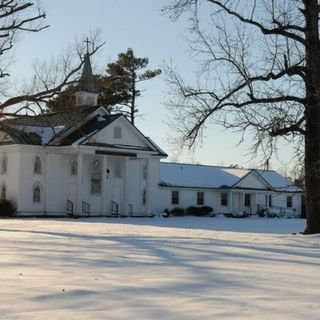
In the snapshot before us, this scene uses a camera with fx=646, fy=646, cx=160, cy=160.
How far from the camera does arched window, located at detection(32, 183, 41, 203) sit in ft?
149

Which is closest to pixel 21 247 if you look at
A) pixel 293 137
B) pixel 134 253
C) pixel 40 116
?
pixel 134 253

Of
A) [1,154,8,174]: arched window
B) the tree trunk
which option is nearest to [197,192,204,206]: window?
[1,154,8,174]: arched window

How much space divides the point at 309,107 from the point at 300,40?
8.65 ft

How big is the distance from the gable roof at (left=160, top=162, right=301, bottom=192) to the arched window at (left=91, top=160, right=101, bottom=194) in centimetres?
915

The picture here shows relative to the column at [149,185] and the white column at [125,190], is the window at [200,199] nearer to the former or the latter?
the column at [149,185]

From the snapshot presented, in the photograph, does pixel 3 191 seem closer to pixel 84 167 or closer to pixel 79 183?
pixel 79 183

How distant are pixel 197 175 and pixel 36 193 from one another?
20562 millimetres

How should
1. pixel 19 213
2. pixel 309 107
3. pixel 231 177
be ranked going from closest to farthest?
pixel 309 107
pixel 19 213
pixel 231 177

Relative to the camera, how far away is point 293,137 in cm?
2559

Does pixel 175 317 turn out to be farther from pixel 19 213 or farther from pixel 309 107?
pixel 19 213

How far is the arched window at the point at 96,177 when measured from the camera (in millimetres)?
48219

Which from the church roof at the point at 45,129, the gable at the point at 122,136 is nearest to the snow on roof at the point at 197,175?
the gable at the point at 122,136

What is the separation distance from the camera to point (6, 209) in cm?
4406

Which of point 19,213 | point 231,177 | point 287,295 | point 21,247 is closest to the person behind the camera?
point 287,295
